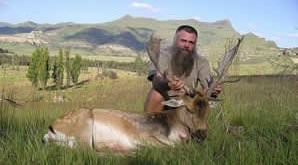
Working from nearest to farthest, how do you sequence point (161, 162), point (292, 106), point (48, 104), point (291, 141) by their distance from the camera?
point (161, 162) → point (291, 141) → point (292, 106) → point (48, 104)

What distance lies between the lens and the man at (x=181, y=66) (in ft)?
24.0

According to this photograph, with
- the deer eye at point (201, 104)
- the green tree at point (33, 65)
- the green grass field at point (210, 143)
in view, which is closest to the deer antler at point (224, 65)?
the deer eye at point (201, 104)

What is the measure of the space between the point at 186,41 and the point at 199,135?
2.03 m

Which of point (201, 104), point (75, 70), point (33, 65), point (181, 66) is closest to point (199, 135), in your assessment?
point (201, 104)

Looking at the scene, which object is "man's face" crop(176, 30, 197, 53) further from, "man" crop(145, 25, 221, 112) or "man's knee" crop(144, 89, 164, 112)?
"man's knee" crop(144, 89, 164, 112)

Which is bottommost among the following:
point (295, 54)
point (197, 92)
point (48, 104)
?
point (48, 104)

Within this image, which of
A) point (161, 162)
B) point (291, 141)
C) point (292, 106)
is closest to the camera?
point (161, 162)

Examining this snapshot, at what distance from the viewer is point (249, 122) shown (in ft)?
23.5

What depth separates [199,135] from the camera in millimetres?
5922

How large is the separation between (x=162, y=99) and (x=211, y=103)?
111 cm

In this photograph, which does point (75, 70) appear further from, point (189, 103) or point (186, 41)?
point (189, 103)

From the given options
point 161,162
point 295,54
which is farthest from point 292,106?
point 161,162

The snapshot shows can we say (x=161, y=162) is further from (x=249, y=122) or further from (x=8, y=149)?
(x=249, y=122)

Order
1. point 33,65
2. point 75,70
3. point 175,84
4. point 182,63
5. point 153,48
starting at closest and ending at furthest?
point 175,84 < point 153,48 < point 182,63 < point 75,70 < point 33,65
